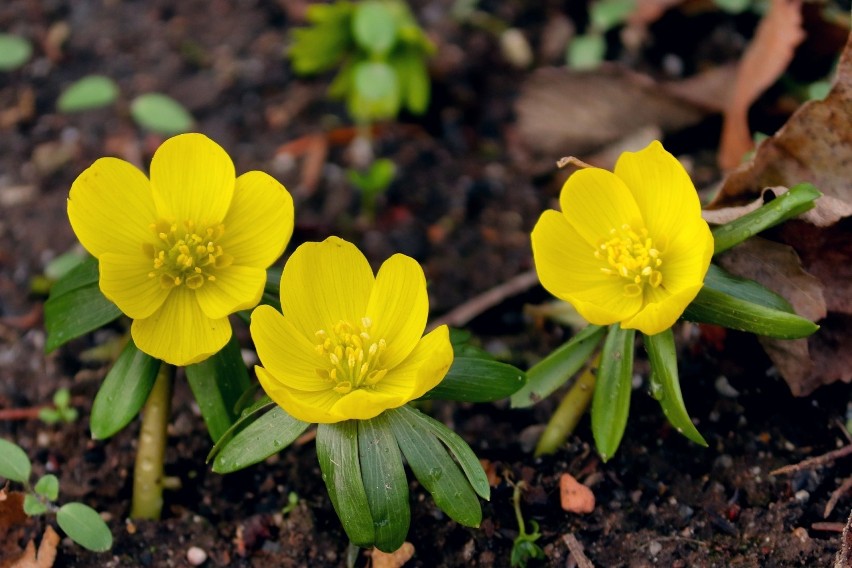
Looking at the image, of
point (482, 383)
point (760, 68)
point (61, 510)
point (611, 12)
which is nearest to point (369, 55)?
point (611, 12)

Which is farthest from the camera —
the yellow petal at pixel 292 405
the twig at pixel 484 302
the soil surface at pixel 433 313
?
the twig at pixel 484 302

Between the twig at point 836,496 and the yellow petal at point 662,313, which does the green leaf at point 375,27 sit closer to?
the yellow petal at point 662,313

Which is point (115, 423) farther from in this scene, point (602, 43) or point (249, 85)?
point (602, 43)

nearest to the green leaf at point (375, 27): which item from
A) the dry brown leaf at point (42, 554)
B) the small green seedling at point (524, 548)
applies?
the small green seedling at point (524, 548)

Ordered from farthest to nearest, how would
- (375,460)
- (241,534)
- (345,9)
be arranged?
(345,9), (241,534), (375,460)

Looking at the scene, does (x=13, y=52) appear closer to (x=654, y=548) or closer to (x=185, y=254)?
(x=185, y=254)

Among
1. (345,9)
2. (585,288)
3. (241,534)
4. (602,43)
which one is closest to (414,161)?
(345,9)
